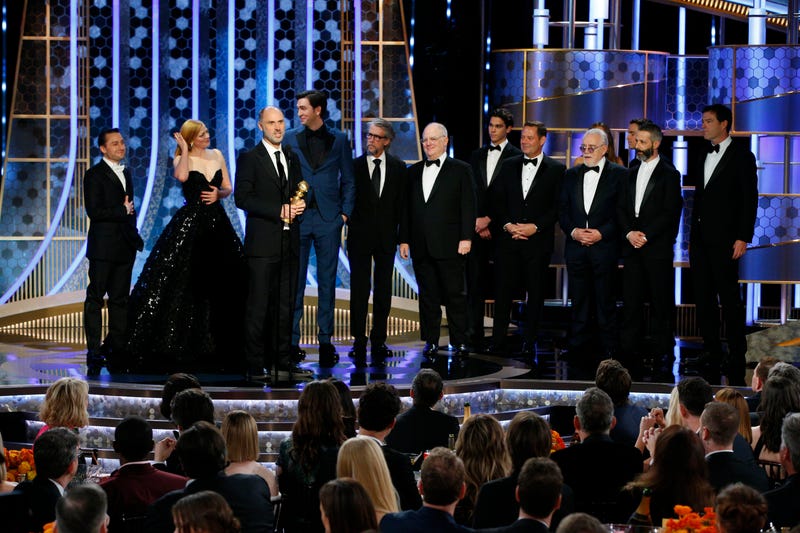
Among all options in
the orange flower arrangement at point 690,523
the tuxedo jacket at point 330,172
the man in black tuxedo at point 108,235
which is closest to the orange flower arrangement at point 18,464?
the orange flower arrangement at point 690,523

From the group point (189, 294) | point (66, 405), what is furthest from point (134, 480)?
point (189, 294)

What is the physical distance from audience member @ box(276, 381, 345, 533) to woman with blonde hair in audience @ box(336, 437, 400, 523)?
21.4 inches

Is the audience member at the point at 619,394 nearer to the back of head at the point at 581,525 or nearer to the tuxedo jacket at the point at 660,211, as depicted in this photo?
the back of head at the point at 581,525

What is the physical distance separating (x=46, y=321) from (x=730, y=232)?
527 cm

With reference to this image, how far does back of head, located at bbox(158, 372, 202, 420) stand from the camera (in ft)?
17.7

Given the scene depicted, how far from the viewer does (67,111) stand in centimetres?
1065

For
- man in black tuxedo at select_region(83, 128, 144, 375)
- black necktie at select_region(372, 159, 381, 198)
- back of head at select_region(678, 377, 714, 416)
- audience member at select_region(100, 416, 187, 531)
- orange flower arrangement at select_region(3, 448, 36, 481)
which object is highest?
black necktie at select_region(372, 159, 381, 198)

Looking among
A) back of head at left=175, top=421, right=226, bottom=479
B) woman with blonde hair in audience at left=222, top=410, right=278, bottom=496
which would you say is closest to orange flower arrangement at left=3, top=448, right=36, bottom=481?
woman with blonde hair in audience at left=222, top=410, right=278, bottom=496

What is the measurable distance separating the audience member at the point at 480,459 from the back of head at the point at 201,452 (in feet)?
2.71

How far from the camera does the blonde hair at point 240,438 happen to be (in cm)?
446

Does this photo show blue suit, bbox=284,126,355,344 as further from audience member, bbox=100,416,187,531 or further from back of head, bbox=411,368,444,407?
audience member, bbox=100,416,187,531

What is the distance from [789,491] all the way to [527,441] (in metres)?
0.83

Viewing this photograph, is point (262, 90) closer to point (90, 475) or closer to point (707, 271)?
point (707, 271)

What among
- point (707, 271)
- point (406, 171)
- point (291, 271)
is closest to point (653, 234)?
point (707, 271)
